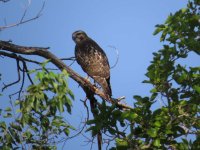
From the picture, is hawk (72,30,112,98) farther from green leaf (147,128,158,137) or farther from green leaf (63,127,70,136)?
green leaf (147,128,158,137)

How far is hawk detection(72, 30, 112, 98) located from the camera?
7.98m

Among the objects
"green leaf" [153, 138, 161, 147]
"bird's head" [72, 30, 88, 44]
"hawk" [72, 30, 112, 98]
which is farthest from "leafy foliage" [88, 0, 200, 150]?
"bird's head" [72, 30, 88, 44]

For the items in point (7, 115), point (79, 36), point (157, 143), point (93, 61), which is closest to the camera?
point (157, 143)

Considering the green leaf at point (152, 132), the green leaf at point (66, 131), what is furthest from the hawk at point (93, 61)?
the green leaf at point (152, 132)

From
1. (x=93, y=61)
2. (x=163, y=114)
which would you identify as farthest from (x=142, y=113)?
(x=93, y=61)

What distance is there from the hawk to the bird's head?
29 centimetres

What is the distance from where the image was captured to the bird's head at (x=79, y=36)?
1025 centimetres

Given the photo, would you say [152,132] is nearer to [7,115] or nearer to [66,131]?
[66,131]

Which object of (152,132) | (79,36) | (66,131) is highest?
(79,36)

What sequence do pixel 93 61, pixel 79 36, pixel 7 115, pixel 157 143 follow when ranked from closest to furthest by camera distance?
pixel 157 143 < pixel 7 115 < pixel 93 61 < pixel 79 36

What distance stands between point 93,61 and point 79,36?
1.83 m

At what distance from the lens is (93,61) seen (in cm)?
872

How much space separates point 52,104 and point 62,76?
387mm

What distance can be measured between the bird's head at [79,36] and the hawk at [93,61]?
287 millimetres
